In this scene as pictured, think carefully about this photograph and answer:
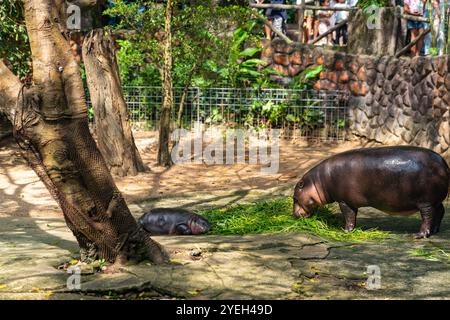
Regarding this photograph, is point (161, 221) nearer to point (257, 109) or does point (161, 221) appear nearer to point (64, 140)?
point (64, 140)

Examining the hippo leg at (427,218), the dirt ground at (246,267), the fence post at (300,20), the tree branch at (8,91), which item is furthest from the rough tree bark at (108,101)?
the tree branch at (8,91)

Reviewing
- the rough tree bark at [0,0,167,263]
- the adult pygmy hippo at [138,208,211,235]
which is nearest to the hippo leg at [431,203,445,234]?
the adult pygmy hippo at [138,208,211,235]

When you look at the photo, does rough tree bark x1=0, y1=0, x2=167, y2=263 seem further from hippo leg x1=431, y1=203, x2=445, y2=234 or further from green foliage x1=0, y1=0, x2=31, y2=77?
green foliage x1=0, y1=0, x2=31, y2=77

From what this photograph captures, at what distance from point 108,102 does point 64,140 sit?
6574 millimetres

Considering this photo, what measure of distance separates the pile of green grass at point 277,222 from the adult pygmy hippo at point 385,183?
22 centimetres

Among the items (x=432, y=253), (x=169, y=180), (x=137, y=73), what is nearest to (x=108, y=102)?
(x=169, y=180)

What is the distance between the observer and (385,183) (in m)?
7.30

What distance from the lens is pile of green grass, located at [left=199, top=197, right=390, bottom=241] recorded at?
A: 7.37m

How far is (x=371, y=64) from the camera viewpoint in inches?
557

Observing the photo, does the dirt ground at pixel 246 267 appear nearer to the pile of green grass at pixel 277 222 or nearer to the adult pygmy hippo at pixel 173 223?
the pile of green grass at pixel 277 222

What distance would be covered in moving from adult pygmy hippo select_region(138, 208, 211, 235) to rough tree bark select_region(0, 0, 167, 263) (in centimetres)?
210

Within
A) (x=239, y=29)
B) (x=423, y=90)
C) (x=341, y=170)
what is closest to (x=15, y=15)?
(x=239, y=29)

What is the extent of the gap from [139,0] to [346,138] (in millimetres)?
4737

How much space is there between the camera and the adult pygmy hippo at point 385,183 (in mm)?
7141
